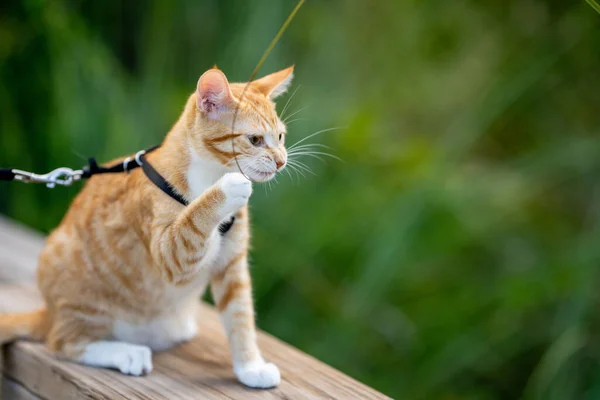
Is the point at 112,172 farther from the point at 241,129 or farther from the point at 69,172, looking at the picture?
the point at 241,129

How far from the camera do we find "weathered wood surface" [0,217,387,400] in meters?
1.25

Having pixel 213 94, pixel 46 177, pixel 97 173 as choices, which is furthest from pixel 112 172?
pixel 213 94

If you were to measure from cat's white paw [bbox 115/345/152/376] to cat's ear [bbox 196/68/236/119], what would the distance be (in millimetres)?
475

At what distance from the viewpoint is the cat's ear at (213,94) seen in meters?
1.08

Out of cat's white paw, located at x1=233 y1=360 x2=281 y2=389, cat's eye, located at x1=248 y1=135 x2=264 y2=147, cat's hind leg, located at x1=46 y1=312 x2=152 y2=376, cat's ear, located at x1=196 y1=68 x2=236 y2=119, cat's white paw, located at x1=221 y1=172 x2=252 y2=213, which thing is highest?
cat's ear, located at x1=196 y1=68 x2=236 y2=119

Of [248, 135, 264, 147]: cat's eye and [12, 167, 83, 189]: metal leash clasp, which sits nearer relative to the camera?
[248, 135, 264, 147]: cat's eye

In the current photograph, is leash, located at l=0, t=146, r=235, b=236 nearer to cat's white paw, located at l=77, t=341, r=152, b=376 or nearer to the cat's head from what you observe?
the cat's head

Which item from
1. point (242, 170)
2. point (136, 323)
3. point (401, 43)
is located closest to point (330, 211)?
→ point (401, 43)

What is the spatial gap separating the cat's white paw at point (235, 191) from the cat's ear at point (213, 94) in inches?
5.0

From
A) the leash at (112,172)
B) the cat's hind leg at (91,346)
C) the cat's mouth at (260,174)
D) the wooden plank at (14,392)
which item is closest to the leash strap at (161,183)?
the leash at (112,172)

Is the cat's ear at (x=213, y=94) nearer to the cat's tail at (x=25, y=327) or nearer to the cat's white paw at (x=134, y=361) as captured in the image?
the cat's white paw at (x=134, y=361)

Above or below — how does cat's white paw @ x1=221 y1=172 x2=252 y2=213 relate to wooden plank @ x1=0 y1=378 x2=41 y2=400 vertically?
above

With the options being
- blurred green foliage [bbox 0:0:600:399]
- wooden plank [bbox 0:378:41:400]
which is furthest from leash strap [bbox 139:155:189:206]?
blurred green foliage [bbox 0:0:600:399]

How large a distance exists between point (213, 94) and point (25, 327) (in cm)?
68
